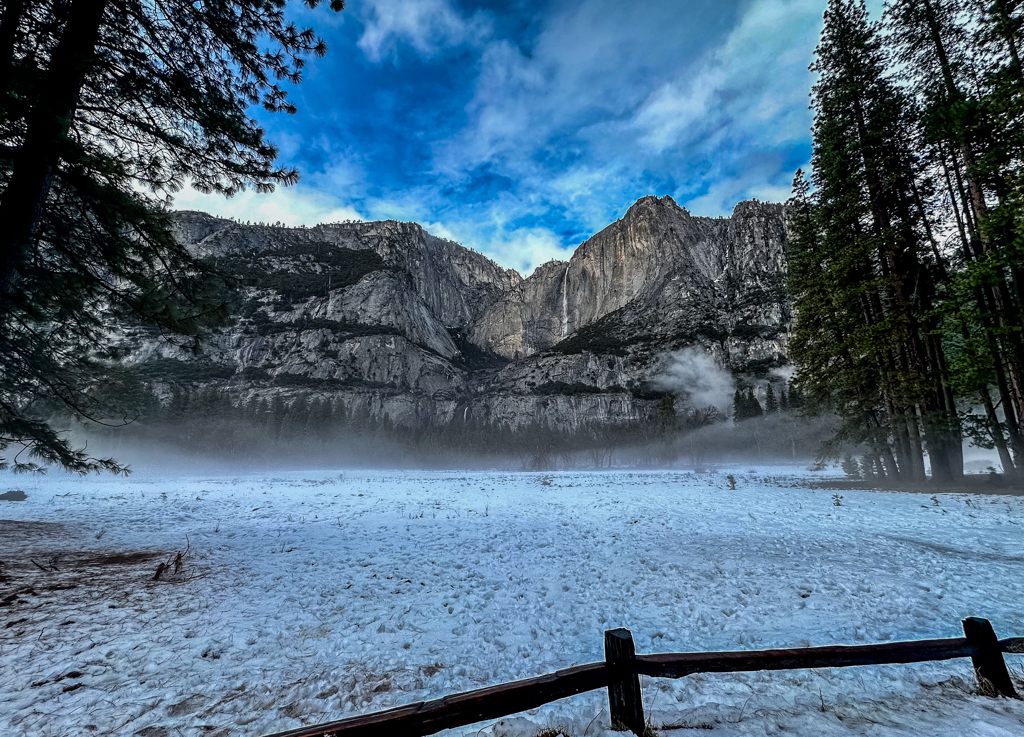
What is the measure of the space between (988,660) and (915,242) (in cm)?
2347

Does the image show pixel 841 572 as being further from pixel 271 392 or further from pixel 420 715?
pixel 271 392

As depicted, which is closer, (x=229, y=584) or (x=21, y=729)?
(x=21, y=729)

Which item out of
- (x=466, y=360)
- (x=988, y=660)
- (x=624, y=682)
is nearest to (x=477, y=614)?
(x=624, y=682)

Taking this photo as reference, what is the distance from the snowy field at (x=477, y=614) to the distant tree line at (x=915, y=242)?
7.62 meters

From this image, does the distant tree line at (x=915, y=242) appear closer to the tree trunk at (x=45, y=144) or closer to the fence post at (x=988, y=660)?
the fence post at (x=988, y=660)

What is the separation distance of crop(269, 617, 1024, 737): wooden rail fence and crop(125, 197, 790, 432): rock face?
122 meters

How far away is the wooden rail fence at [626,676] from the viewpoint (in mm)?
2477

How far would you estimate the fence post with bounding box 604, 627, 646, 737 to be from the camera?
323 cm

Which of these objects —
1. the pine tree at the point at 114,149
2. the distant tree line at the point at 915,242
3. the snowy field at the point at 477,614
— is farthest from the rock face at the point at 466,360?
the pine tree at the point at 114,149

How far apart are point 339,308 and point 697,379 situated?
5212 inches

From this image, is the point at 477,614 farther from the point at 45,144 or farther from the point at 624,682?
the point at 45,144

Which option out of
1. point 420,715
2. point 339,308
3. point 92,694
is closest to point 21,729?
point 92,694

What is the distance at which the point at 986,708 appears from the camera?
11.7ft

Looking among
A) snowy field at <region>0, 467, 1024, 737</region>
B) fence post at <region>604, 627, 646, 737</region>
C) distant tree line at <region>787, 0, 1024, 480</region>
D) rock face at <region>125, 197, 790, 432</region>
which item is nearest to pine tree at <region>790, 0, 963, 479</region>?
distant tree line at <region>787, 0, 1024, 480</region>
